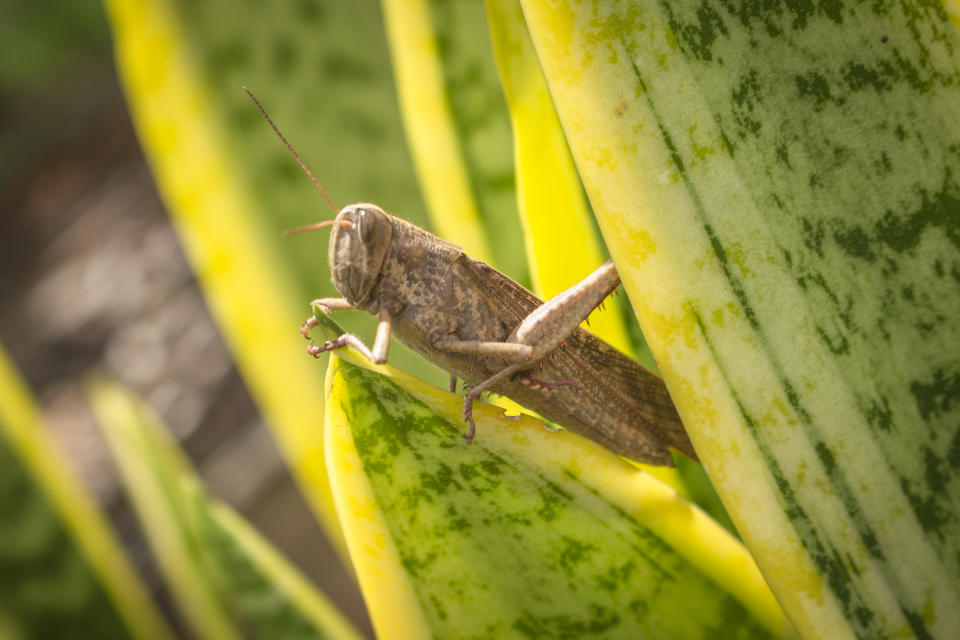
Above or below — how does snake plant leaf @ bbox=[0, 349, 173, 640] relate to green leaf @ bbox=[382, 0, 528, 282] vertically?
below

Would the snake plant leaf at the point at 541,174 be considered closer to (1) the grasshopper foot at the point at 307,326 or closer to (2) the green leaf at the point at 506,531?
(2) the green leaf at the point at 506,531

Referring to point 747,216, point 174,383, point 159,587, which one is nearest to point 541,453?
point 747,216

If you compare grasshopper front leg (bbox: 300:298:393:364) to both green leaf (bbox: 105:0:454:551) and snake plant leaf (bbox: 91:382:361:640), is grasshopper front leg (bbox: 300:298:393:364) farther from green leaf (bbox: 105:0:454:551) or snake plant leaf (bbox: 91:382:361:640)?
snake plant leaf (bbox: 91:382:361:640)

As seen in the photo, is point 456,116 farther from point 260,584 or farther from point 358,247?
point 260,584

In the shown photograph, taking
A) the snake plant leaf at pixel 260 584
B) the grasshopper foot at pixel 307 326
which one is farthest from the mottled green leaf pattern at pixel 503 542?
the snake plant leaf at pixel 260 584

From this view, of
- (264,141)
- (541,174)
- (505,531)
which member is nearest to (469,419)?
(505,531)

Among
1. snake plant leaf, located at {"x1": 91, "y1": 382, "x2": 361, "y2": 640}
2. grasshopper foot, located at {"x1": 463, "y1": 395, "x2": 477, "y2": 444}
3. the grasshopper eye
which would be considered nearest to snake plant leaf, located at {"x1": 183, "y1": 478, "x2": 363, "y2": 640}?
snake plant leaf, located at {"x1": 91, "y1": 382, "x2": 361, "y2": 640}
